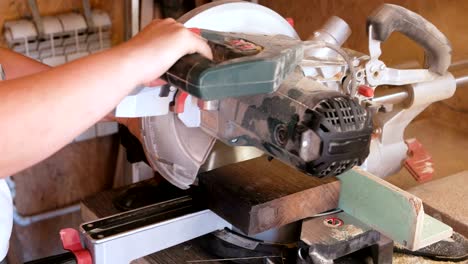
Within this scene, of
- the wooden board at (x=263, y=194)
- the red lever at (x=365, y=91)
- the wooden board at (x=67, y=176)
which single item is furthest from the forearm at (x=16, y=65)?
the wooden board at (x=67, y=176)

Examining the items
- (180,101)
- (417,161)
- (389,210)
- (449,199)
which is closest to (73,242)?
(180,101)

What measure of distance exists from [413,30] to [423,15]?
2.07 ft

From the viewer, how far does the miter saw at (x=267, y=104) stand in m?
0.76

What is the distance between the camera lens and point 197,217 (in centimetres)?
100

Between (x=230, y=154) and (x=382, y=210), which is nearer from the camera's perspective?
(x=382, y=210)

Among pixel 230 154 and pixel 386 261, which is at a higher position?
pixel 230 154

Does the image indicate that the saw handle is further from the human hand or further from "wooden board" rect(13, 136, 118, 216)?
"wooden board" rect(13, 136, 118, 216)

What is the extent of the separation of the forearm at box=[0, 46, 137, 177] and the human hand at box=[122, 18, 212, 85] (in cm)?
1

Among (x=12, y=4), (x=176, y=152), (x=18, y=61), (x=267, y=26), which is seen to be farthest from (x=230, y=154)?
(x=12, y=4)

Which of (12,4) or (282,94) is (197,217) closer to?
(282,94)

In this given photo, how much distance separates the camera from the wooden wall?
162 cm

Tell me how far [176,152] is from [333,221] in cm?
29

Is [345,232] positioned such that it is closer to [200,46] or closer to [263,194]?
[263,194]

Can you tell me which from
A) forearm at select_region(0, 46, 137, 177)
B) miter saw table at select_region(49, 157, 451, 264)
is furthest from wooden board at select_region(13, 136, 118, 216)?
forearm at select_region(0, 46, 137, 177)
